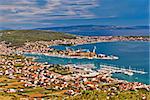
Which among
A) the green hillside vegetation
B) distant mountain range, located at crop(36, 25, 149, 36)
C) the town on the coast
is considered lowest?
distant mountain range, located at crop(36, 25, 149, 36)

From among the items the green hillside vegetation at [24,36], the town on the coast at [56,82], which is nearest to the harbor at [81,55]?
the town on the coast at [56,82]

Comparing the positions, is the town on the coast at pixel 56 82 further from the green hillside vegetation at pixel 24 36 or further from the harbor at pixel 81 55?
the green hillside vegetation at pixel 24 36

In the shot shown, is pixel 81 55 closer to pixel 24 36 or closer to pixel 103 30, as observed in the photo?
pixel 24 36

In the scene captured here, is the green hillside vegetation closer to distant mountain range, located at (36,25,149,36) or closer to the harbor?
the harbor

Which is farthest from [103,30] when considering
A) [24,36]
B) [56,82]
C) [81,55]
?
[56,82]

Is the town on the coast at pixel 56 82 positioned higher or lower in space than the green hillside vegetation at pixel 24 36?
lower

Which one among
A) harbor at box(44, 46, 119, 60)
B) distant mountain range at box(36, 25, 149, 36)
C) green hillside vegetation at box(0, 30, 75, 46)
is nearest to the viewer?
harbor at box(44, 46, 119, 60)

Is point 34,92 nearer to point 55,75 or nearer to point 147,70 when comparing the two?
point 55,75

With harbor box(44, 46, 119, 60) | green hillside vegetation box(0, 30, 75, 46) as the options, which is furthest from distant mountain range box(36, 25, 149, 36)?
harbor box(44, 46, 119, 60)

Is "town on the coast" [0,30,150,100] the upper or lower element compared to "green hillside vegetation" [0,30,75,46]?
lower

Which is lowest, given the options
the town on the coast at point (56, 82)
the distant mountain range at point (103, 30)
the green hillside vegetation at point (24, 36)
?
the distant mountain range at point (103, 30)

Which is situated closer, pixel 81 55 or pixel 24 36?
pixel 81 55

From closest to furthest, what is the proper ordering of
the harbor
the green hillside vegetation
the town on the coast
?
the town on the coast, the harbor, the green hillside vegetation
